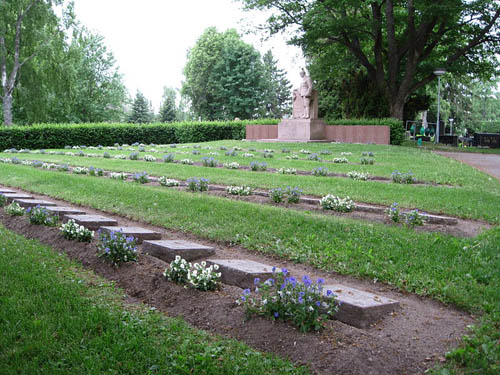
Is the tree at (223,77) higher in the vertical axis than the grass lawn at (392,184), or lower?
higher

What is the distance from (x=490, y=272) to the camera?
4.54m

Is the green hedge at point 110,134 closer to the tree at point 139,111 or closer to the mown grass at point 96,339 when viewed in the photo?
the mown grass at point 96,339

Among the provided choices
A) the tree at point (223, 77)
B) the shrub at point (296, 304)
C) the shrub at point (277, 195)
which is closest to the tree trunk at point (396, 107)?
the shrub at point (277, 195)

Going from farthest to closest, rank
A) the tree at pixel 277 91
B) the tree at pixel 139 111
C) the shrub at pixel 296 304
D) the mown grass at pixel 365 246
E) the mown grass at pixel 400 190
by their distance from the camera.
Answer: the tree at pixel 277 91, the tree at pixel 139 111, the mown grass at pixel 400 190, the mown grass at pixel 365 246, the shrub at pixel 296 304

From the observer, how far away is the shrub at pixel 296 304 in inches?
137

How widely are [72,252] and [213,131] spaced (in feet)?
94.4

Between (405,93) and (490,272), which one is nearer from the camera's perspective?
(490,272)

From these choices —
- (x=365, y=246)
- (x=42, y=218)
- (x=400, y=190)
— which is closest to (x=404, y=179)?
(x=400, y=190)

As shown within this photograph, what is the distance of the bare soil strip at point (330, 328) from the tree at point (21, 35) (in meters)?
32.9

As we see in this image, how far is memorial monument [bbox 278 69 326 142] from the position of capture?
2600 centimetres

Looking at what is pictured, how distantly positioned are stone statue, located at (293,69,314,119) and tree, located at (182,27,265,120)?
1283 inches

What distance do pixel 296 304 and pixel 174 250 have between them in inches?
77.9

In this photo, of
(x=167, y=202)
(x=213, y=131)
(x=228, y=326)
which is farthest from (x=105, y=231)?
(x=213, y=131)

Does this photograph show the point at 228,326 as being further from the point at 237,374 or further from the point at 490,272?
the point at 490,272
